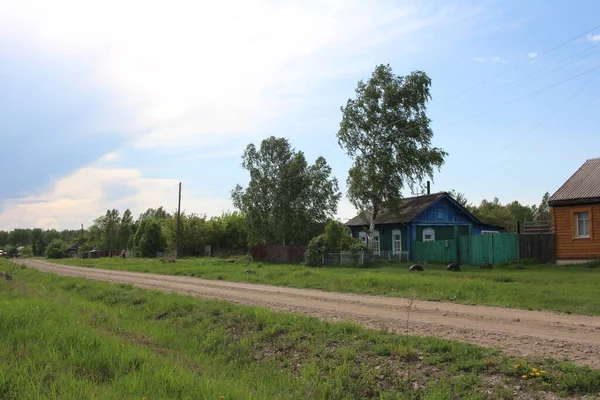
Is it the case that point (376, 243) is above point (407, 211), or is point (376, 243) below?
below

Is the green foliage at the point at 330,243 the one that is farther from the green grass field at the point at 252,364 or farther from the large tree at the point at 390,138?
the green grass field at the point at 252,364

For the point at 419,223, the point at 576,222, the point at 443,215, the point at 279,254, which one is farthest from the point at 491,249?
the point at 279,254

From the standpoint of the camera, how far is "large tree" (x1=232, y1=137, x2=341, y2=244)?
51.5 meters

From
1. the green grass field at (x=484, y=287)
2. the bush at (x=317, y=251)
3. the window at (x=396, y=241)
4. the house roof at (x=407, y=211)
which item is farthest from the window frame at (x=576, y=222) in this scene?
the window at (x=396, y=241)

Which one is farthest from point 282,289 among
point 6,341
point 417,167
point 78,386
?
point 417,167

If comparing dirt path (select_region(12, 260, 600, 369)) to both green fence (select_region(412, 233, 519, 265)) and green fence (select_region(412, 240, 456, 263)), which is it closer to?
green fence (select_region(412, 233, 519, 265))

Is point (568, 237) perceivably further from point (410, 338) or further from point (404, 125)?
point (410, 338)

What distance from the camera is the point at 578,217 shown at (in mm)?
28062

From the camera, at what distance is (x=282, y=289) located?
1983 centimetres

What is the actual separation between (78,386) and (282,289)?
44.6 ft

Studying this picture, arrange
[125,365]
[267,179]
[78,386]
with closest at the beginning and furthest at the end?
[78,386]
[125,365]
[267,179]

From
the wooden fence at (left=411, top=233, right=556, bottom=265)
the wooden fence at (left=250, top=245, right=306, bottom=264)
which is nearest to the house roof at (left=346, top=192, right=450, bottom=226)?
the wooden fence at (left=250, top=245, right=306, bottom=264)

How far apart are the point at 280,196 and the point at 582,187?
29.4m

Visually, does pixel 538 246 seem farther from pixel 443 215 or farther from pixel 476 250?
pixel 443 215
